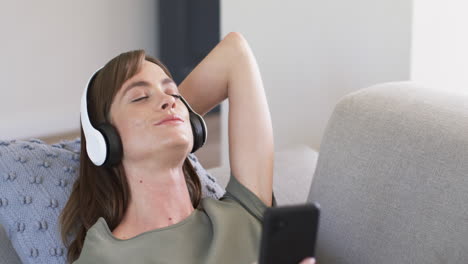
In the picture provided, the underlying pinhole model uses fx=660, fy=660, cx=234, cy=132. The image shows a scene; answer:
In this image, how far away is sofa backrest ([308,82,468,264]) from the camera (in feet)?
4.19

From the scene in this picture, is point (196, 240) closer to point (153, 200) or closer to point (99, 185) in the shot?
point (153, 200)

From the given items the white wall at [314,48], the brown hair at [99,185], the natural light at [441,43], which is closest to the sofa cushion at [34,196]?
the brown hair at [99,185]

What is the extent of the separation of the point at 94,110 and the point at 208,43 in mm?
2259

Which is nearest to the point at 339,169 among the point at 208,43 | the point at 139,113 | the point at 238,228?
the point at 238,228

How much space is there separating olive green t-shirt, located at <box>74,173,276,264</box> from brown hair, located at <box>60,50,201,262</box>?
0.06 m

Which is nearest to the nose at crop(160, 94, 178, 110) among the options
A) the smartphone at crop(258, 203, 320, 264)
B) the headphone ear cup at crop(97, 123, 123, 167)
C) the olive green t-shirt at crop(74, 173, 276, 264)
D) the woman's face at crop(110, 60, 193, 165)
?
the woman's face at crop(110, 60, 193, 165)

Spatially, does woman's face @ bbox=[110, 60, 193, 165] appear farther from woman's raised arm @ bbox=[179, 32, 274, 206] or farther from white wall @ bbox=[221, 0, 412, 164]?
Result: white wall @ bbox=[221, 0, 412, 164]

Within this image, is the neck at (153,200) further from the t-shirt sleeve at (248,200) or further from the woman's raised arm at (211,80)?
the woman's raised arm at (211,80)

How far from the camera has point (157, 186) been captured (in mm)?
1369

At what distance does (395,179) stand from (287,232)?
0.68 m

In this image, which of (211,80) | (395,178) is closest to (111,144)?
(211,80)

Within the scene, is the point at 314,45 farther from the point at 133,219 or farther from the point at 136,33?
the point at 133,219

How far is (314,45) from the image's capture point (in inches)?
118

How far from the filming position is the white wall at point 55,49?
360 centimetres
